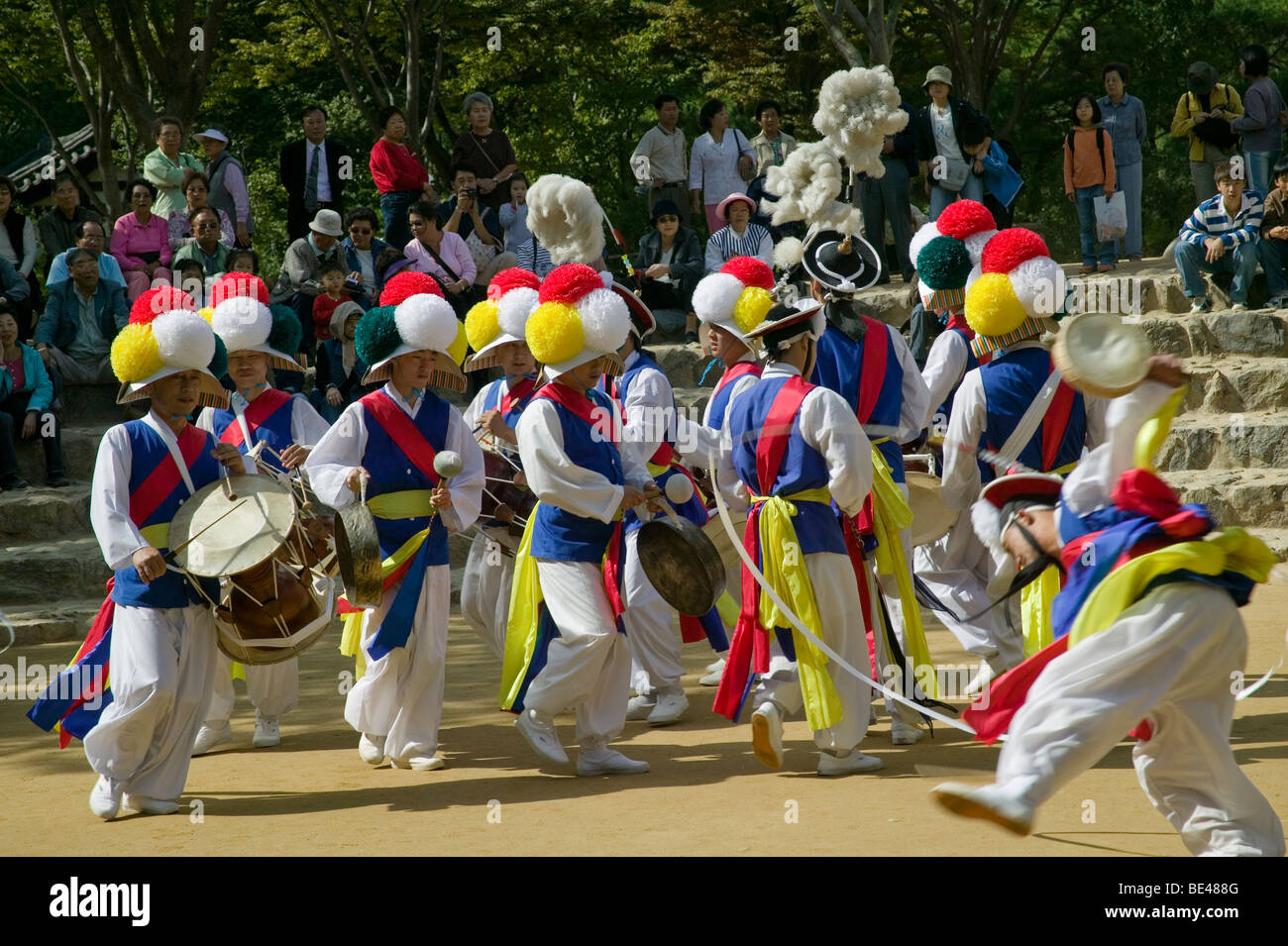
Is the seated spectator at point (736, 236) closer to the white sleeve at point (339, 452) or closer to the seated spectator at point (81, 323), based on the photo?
the seated spectator at point (81, 323)

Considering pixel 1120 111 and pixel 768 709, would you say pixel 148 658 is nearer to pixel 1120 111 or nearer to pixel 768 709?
pixel 768 709

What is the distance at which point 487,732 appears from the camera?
23.4ft

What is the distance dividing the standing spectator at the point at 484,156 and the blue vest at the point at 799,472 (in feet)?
26.9

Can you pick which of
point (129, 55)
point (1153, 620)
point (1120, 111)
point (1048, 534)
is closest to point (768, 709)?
point (1048, 534)

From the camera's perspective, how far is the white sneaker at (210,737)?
6930 millimetres

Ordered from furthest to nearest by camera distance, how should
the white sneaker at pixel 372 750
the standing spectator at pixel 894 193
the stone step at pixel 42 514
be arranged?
the standing spectator at pixel 894 193
the stone step at pixel 42 514
the white sneaker at pixel 372 750

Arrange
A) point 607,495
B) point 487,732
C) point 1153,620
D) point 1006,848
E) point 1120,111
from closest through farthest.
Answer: point 1153,620
point 1006,848
point 607,495
point 487,732
point 1120,111

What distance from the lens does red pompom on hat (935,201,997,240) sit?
735 cm

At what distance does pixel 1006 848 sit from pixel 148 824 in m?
3.24

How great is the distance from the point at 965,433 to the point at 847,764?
62.3 inches

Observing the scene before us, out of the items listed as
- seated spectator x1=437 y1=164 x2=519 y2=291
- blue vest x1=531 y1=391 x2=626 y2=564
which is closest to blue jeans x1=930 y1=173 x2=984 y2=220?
seated spectator x1=437 y1=164 x2=519 y2=291

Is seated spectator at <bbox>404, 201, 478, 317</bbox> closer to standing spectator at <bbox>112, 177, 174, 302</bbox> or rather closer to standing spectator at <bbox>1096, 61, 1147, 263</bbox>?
standing spectator at <bbox>112, 177, 174, 302</bbox>

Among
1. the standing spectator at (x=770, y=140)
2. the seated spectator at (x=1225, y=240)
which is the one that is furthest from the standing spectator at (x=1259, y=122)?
the standing spectator at (x=770, y=140)

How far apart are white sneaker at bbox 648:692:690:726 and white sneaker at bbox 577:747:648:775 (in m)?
1.05
